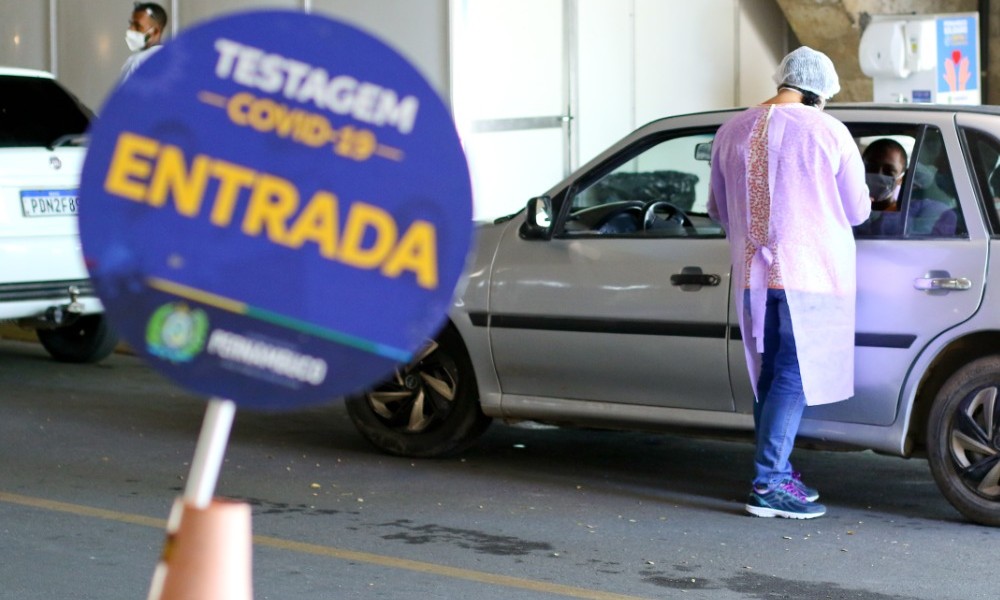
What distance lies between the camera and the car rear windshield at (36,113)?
9.28 metres

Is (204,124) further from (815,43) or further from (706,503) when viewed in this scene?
(815,43)

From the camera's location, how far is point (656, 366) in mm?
6660

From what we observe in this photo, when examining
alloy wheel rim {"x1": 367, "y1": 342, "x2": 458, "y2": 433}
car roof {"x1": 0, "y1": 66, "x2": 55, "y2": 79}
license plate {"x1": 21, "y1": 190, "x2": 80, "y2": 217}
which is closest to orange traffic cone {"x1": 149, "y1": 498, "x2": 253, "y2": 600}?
alloy wheel rim {"x1": 367, "y1": 342, "x2": 458, "y2": 433}

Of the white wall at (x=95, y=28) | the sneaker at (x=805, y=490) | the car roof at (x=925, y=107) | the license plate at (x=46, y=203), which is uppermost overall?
the white wall at (x=95, y=28)

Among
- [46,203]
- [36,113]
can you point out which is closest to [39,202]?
[46,203]

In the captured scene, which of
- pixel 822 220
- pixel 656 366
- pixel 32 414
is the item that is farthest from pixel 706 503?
pixel 32 414

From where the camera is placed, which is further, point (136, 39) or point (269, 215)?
point (136, 39)

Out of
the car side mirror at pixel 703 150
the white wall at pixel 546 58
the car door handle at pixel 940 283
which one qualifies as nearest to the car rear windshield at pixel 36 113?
the white wall at pixel 546 58

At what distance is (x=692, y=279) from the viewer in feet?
21.5

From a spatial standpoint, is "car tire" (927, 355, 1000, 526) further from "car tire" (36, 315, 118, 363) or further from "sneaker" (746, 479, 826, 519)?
"car tire" (36, 315, 118, 363)

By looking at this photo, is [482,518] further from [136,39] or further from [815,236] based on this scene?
[136,39]

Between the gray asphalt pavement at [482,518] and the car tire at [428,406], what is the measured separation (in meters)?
0.11

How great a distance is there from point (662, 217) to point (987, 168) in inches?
59.9

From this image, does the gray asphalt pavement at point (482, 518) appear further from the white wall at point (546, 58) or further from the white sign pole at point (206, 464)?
the white wall at point (546, 58)
